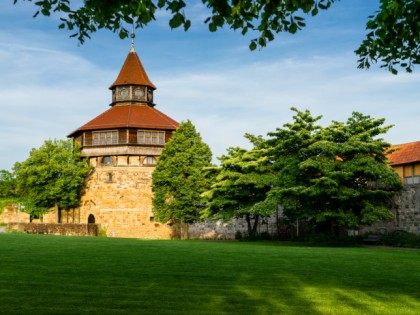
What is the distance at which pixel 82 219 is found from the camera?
49594mm

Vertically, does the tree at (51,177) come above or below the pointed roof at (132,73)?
below

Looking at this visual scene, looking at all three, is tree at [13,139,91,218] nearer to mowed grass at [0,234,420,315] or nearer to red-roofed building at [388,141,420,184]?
red-roofed building at [388,141,420,184]

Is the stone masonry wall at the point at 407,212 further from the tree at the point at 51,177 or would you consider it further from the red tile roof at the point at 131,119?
the tree at the point at 51,177

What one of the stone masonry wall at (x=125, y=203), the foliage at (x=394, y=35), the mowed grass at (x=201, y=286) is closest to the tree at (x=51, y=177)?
the stone masonry wall at (x=125, y=203)

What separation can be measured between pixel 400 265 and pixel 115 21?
1058 centimetres

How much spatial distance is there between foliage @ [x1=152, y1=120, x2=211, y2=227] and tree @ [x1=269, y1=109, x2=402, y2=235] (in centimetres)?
1292

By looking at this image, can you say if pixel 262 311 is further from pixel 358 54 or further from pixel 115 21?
pixel 358 54

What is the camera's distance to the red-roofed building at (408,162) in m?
30.1

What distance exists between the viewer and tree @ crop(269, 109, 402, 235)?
27281 millimetres

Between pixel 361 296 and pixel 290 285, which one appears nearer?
pixel 361 296

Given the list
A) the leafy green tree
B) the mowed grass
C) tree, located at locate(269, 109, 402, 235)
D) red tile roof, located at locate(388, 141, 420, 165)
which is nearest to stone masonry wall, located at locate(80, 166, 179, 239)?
the leafy green tree

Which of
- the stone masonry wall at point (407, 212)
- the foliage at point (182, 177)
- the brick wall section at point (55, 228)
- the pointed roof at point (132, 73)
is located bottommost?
the brick wall section at point (55, 228)

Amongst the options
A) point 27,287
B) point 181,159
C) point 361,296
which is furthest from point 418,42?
point 181,159

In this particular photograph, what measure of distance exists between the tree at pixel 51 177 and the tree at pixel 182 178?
8377 millimetres
